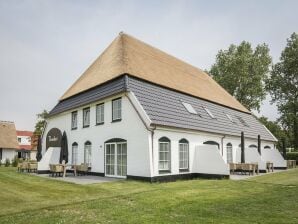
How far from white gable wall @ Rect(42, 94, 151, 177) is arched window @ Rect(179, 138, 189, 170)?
281 cm

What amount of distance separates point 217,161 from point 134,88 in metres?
6.39

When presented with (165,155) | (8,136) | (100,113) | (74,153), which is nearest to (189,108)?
(165,155)

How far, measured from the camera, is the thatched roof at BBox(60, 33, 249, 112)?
63.3 ft

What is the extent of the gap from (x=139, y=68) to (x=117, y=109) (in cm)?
309

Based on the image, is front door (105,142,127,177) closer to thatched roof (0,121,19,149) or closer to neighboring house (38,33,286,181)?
neighboring house (38,33,286,181)

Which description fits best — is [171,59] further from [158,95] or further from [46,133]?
[46,133]

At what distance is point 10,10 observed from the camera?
38.5ft

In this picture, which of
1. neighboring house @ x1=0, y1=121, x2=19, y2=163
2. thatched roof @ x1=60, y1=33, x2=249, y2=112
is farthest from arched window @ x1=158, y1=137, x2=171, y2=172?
neighboring house @ x1=0, y1=121, x2=19, y2=163

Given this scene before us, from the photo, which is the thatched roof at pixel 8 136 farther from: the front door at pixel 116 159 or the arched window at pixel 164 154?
the arched window at pixel 164 154

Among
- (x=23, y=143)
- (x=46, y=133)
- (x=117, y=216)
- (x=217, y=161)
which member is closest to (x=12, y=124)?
(x=23, y=143)

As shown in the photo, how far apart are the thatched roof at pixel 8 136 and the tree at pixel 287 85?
3952 cm

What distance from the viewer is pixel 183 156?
18.2 m

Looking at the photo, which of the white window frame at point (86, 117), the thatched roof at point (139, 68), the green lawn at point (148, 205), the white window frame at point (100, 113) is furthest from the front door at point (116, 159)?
the green lawn at point (148, 205)

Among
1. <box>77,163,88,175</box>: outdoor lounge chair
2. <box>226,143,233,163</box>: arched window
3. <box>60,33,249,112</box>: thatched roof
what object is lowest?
<box>77,163,88,175</box>: outdoor lounge chair
